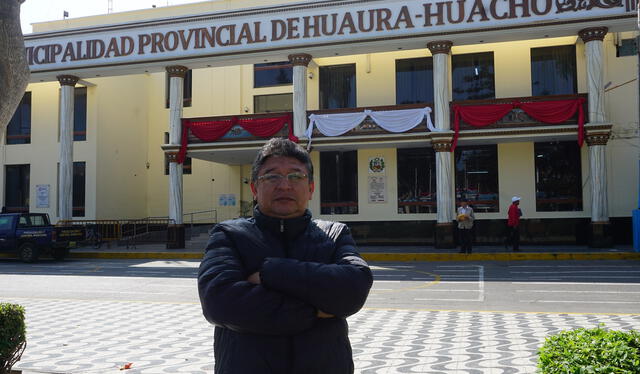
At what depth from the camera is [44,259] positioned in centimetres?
2088

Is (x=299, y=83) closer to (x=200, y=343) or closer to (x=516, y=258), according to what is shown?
(x=516, y=258)

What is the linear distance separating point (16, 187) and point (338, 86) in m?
17.8

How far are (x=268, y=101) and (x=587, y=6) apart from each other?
1436cm

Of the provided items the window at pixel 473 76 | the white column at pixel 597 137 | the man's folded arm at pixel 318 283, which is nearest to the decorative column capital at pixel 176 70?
the window at pixel 473 76

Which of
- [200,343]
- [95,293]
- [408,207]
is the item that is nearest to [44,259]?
[95,293]

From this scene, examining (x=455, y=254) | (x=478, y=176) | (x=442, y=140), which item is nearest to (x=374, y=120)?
(x=442, y=140)

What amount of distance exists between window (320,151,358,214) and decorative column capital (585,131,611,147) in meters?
9.17

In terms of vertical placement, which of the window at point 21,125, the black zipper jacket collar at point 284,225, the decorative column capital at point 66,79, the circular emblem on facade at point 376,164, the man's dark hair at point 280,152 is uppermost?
the decorative column capital at point 66,79

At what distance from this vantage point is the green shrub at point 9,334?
4113mm

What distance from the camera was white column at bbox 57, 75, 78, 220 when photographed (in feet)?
76.2

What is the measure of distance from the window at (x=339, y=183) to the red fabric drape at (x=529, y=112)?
5.13 metres

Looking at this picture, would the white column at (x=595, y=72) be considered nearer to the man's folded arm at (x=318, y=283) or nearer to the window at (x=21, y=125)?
the man's folded arm at (x=318, y=283)

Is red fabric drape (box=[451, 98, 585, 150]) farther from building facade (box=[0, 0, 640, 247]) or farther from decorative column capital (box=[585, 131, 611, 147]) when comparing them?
decorative column capital (box=[585, 131, 611, 147])

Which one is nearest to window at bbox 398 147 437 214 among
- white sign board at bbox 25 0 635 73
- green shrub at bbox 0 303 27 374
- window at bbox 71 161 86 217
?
white sign board at bbox 25 0 635 73
